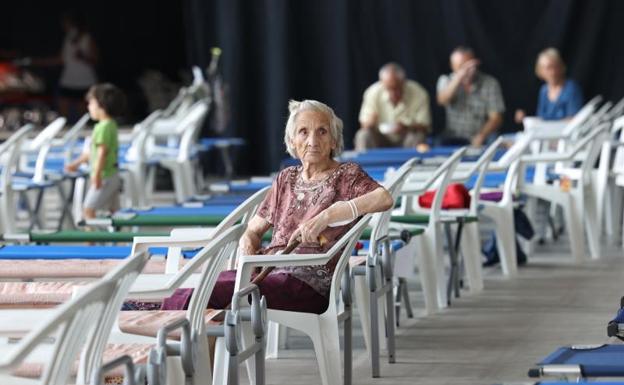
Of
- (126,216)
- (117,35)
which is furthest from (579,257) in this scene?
(117,35)

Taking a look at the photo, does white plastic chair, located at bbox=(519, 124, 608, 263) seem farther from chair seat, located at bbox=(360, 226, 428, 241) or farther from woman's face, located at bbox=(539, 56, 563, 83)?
woman's face, located at bbox=(539, 56, 563, 83)

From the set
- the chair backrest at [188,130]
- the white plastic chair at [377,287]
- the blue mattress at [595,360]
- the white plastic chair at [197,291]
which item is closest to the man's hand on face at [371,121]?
the chair backrest at [188,130]

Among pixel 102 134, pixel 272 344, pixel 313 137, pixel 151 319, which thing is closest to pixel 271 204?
pixel 313 137

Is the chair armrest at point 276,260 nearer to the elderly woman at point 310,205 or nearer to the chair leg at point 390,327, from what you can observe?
the elderly woman at point 310,205

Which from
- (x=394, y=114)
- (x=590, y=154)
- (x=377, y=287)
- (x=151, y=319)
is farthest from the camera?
(x=394, y=114)

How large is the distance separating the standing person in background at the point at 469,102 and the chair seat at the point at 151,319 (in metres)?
8.00

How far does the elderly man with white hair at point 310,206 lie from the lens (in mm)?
5852

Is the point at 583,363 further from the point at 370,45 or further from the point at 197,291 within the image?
the point at 370,45

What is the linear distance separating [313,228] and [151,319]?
0.89 m

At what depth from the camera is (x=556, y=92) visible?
13.2 m

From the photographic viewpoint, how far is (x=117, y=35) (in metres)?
20.7

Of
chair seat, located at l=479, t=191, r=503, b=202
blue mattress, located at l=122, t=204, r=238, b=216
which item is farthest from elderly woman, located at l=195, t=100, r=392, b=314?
chair seat, located at l=479, t=191, r=503, b=202

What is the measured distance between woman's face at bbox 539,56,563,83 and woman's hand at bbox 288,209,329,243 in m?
7.31

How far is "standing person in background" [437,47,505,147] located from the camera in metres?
13.4
